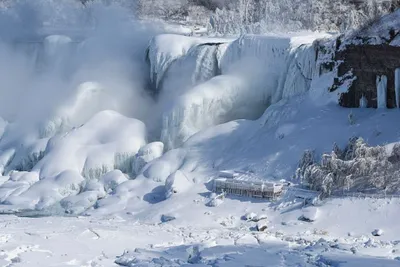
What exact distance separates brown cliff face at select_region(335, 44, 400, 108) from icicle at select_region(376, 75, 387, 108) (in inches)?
2.8

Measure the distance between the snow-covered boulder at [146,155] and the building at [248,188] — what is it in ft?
8.73

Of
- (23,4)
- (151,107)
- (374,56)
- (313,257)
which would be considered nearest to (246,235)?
(313,257)

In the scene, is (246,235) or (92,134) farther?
(92,134)

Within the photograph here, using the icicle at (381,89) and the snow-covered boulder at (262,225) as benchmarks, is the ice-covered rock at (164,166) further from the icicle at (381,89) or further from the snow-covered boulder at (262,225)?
the icicle at (381,89)

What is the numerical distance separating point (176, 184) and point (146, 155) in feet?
7.28

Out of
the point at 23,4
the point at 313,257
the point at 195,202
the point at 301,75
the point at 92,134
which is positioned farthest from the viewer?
the point at 23,4

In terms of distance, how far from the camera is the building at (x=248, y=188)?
628 inches

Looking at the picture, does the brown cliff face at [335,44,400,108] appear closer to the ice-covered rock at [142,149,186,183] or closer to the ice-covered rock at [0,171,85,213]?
the ice-covered rock at [142,149,186,183]

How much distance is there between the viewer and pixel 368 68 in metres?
17.4

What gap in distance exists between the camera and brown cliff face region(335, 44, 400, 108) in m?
16.9

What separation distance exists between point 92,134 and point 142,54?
14.5 ft

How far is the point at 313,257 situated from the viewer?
1284 centimetres

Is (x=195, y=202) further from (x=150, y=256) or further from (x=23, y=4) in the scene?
(x=23, y=4)

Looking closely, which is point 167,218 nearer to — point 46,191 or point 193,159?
point 193,159
